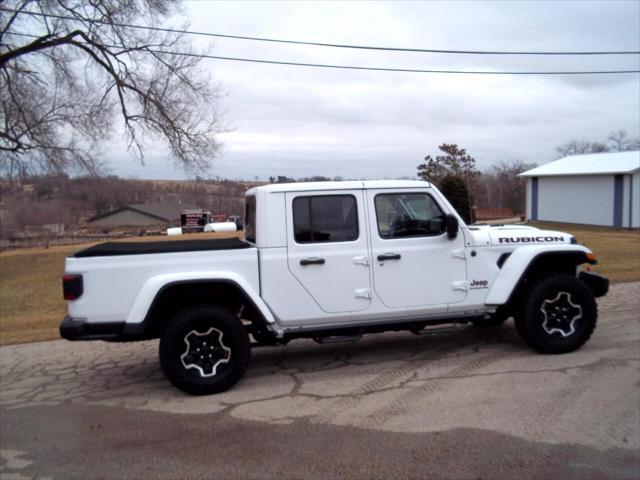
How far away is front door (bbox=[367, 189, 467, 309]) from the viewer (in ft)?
20.3

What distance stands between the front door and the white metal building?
90.7 ft

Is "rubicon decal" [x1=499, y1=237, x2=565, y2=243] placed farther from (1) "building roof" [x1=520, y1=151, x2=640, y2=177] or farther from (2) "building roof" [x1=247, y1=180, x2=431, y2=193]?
(1) "building roof" [x1=520, y1=151, x2=640, y2=177]

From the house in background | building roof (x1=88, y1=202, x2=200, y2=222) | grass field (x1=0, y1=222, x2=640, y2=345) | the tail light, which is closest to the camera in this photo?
the tail light

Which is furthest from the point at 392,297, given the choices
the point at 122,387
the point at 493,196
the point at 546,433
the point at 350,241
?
the point at 493,196

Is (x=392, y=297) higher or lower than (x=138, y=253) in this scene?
lower

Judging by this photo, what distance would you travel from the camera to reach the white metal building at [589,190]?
102 feet

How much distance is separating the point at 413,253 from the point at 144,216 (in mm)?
11123

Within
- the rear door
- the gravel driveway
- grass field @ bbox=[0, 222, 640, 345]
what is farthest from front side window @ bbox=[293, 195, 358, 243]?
grass field @ bbox=[0, 222, 640, 345]

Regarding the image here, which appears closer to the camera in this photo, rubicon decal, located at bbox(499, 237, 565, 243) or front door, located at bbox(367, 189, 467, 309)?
front door, located at bbox(367, 189, 467, 309)

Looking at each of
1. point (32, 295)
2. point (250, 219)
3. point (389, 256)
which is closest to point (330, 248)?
Result: point (389, 256)

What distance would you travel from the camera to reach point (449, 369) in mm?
6266

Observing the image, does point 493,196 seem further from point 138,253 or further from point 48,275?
point 138,253

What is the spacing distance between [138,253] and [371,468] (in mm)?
2937

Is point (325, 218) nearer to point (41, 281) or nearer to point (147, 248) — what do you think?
point (147, 248)
